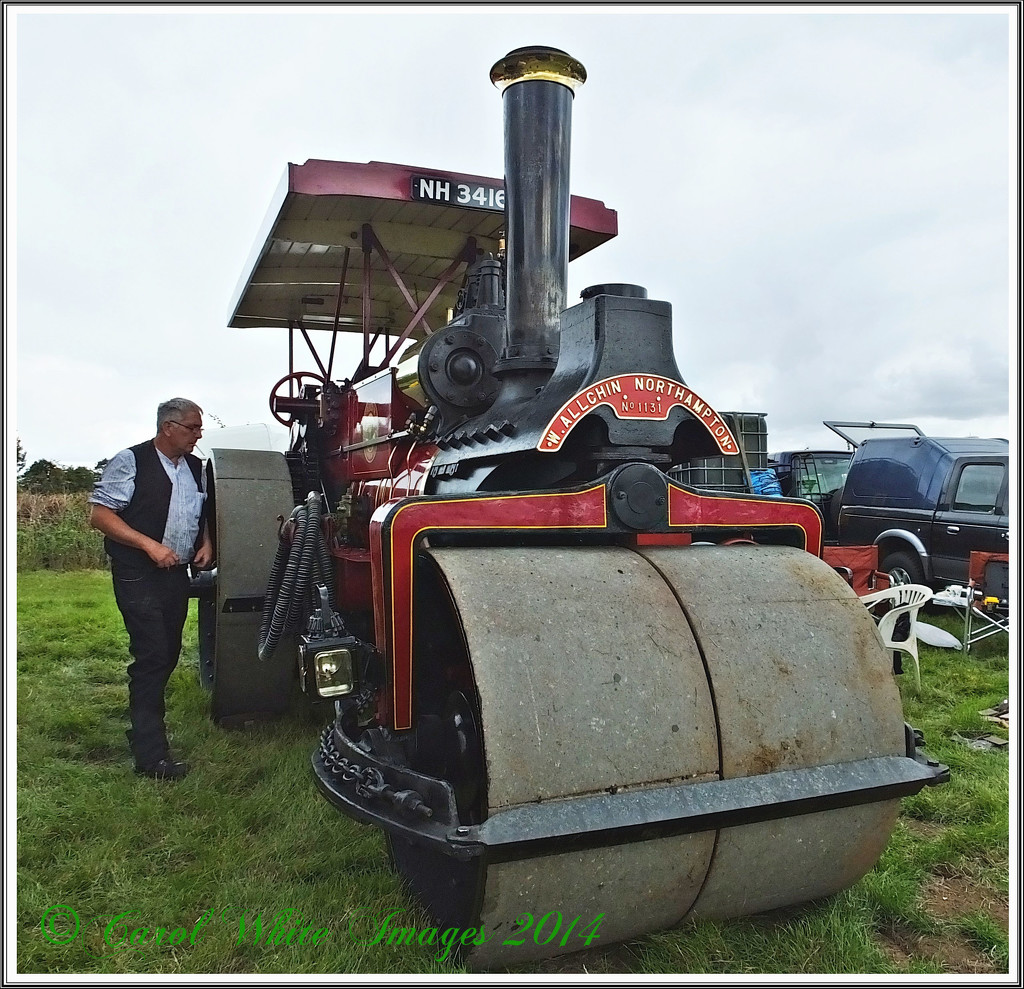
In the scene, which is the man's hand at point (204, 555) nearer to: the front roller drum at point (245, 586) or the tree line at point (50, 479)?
the front roller drum at point (245, 586)

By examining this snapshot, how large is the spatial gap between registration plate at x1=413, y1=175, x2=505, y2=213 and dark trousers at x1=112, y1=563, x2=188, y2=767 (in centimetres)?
188

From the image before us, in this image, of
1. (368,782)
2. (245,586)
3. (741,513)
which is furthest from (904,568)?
(368,782)

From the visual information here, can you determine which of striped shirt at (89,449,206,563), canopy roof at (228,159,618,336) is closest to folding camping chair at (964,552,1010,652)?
canopy roof at (228,159,618,336)

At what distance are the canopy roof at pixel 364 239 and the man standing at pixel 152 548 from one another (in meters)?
1.06

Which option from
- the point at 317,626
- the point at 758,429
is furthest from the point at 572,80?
the point at 758,429

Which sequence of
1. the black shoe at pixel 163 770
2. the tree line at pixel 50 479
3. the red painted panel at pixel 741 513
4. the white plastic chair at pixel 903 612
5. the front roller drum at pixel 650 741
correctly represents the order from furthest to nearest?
the tree line at pixel 50 479 < the white plastic chair at pixel 903 612 < the black shoe at pixel 163 770 < the red painted panel at pixel 741 513 < the front roller drum at pixel 650 741

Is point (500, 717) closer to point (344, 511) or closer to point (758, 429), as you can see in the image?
point (344, 511)

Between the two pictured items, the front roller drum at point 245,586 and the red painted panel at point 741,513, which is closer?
the red painted panel at point 741,513

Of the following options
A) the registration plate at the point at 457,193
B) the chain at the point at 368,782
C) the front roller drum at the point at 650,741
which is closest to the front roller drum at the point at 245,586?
the registration plate at the point at 457,193

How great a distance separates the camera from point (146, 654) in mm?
3305

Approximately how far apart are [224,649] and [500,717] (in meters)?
2.23

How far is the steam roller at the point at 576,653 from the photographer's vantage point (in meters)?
1.69

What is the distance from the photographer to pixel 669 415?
2303 millimetres

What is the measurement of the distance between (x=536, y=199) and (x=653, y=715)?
1.61m
